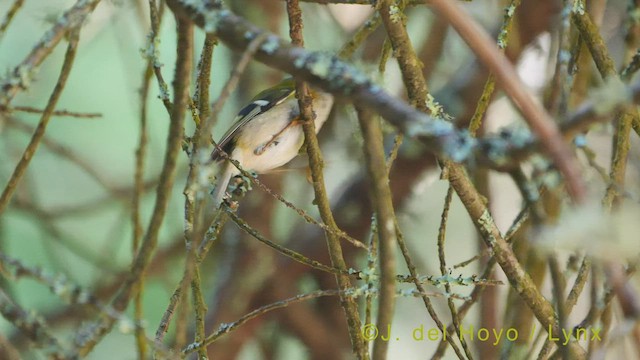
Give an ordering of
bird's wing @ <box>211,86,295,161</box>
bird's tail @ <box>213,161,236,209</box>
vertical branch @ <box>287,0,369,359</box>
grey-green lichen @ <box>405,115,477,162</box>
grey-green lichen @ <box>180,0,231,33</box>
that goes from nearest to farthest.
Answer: grey-green lichen @ <box>405,115,477,162</box> < grey-green lichen @ <box>180,0,231,33</box> < vertical branch @ <box>287,0,369,359</box> < bird's tail @ <box>213,161,236,209</box> < bird's wing @ <box>211,86,295,161</box>

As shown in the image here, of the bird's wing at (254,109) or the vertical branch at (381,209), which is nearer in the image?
the vertical branch at (381,209)

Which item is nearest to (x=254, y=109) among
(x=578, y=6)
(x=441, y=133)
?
(x=578, y=6)

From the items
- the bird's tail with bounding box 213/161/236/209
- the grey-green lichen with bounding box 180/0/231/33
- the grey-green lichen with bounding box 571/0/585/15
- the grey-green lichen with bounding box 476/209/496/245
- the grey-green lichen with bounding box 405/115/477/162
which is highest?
the bird's tail with bounding box 213/161/236/209

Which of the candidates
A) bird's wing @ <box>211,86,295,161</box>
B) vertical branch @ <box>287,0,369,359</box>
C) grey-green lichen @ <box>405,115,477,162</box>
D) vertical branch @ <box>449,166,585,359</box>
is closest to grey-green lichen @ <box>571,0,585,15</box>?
vertical branch @ <box>449,166,585,359</box>

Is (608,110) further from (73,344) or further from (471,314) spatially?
(471,314)

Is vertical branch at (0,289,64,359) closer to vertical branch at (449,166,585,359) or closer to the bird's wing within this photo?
vertical branch at (449,166,585,359)

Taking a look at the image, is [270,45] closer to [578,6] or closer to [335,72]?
[335,72]

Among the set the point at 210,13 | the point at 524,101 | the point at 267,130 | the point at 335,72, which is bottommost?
the point at 524,101

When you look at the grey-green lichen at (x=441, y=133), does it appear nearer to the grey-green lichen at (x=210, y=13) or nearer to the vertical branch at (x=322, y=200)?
the grey-green lichen at (x=210, y=13)

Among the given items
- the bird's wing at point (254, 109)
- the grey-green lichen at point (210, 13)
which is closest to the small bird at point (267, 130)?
the bird's wing at point (254, 109)
